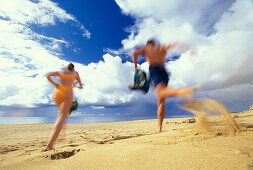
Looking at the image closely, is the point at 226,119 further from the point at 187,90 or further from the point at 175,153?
the point at 175,153

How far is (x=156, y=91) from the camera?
3.22 m

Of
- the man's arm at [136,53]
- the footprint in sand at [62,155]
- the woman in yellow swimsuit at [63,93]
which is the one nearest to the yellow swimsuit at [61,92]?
the woman in yellow swimsuit at [63,93]

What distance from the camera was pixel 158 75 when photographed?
10.8 feet

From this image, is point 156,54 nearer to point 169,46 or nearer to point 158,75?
point 169,46

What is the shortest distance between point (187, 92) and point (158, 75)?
1.07 metres

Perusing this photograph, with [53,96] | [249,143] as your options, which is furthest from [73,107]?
[249,143]

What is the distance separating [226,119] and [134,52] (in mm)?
2412

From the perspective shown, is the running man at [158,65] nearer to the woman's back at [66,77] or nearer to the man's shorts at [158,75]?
the man's shorts at [158,75]

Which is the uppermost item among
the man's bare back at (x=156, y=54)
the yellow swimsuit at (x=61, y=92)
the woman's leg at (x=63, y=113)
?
the man's bare back at (x=156, y=54)

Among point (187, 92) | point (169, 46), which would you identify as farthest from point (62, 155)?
point (169, 46)

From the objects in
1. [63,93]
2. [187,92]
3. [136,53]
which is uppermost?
[136,53]

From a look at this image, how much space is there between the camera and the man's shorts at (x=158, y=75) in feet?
10.7

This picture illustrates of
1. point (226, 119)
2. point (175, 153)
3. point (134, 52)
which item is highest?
point (134, 52)

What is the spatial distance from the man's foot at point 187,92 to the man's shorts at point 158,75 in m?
0.89
